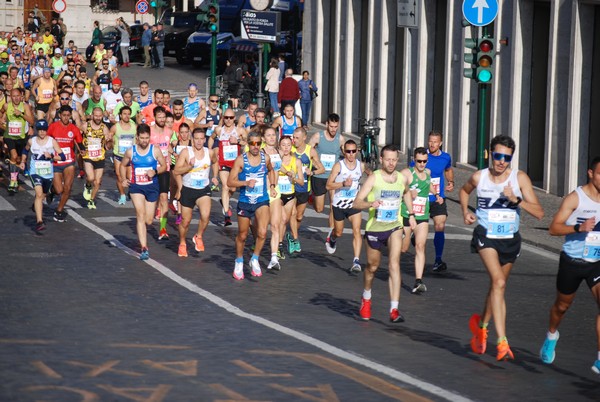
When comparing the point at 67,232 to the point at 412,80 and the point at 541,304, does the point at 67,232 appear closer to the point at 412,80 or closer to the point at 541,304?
the point at 541,304

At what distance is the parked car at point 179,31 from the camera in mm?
58906

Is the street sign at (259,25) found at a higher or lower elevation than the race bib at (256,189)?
higher

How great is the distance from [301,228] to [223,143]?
1974 mm

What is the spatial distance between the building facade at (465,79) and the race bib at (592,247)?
1289 cm

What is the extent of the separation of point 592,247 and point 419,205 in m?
4.67

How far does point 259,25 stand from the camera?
123 feet

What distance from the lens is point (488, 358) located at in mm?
12219

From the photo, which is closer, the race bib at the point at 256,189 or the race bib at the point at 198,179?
the race bib at the point at 256,189

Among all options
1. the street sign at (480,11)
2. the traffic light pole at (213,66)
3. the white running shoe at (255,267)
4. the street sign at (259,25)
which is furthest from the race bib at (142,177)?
the traffic light pole at (213,66)

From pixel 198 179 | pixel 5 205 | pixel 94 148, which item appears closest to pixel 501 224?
pixel 198 179

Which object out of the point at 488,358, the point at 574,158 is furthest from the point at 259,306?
the point at 574,158

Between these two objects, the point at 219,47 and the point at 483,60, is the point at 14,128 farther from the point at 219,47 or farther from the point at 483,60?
the point at 219,47

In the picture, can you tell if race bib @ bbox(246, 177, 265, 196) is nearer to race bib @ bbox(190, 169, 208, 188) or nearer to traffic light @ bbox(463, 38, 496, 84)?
race bib @ bbox(190, 169, 208, 188)

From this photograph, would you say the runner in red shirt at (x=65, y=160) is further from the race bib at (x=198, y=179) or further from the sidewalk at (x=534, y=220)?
the sidewalk at (x=534, y=220)
